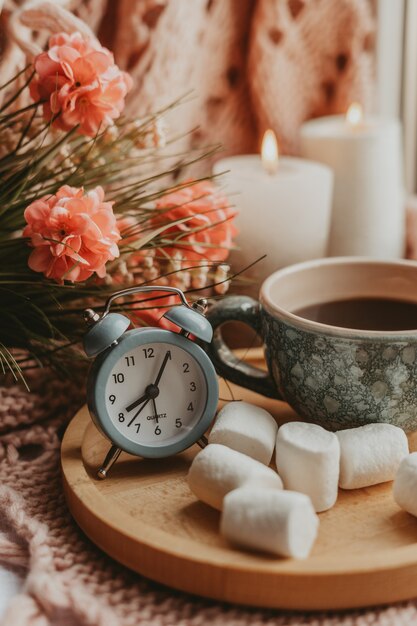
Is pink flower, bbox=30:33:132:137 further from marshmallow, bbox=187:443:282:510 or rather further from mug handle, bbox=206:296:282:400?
marshmallow, bbox=187:443:282:510

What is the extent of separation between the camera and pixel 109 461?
2.19 feet

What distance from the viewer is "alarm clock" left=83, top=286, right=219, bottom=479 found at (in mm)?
652

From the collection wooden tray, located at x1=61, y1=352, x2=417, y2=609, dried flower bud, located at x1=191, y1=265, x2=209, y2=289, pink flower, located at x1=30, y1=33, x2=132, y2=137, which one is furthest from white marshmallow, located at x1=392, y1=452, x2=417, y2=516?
pink flower, located at x1=30, y1=33, x2=132, y2=137

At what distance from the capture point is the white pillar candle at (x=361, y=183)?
104 centimetres

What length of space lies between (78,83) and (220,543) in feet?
1.39

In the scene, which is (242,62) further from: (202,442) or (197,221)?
(202,442)

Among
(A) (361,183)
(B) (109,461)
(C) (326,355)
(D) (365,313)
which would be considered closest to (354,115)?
(A) (361,183)

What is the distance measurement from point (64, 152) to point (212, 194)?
0.51 feet

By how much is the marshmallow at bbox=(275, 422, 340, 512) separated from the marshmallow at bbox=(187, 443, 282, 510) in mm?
18

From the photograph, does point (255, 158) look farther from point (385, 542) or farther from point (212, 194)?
point (385, 542)

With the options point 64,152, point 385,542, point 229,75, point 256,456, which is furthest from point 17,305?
point 229,75

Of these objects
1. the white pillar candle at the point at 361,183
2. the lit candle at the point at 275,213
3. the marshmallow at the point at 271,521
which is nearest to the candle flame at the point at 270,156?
the lit candle at the point at 275,213

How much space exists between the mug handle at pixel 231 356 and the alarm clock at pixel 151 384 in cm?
6

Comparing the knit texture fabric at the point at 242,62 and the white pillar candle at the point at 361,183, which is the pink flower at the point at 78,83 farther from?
the white pillar candle at the point at 361,183
